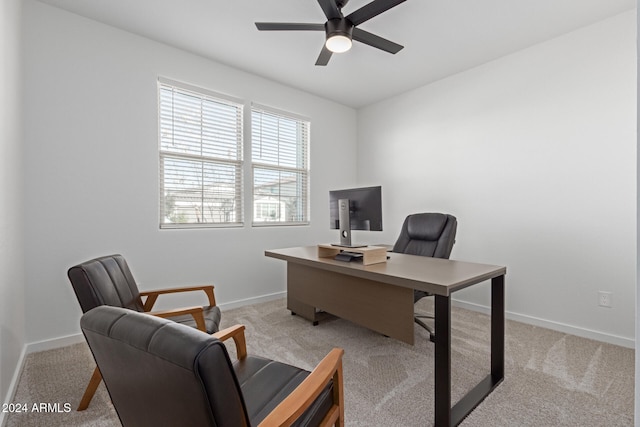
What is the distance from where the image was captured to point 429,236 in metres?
2.87

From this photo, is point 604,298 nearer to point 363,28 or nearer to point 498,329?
point 498,329

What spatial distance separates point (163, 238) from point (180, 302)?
675 millimetres

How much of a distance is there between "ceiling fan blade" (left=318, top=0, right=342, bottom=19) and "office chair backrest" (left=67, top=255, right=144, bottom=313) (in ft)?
6.80

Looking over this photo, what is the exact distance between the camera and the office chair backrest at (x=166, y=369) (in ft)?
2.14

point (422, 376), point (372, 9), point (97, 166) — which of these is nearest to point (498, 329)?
point (422, 376)

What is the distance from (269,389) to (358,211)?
149 cm

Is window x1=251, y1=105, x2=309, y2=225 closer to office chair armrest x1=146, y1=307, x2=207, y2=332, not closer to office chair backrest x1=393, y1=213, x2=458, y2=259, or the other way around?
office chair backrest x1=393, y1=213, x2=458, y2=259

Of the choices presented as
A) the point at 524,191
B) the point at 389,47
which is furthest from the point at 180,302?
the point at 524,191

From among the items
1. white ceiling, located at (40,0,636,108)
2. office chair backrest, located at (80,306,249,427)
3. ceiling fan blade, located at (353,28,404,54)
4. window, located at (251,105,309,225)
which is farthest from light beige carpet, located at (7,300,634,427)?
white ceiling, located at (40,0,636,108)

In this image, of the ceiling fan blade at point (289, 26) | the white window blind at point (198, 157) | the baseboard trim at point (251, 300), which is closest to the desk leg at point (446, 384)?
the ceiling fan blade at point (289, 26)

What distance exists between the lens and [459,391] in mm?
1903

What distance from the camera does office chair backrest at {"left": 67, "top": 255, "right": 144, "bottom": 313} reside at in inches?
61.2

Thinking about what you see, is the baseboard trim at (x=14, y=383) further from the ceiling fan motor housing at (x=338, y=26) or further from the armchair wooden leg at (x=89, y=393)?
the ceiling fan motor housing at (x=338, y=26)

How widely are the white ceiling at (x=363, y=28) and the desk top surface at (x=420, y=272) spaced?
1.99 meters
